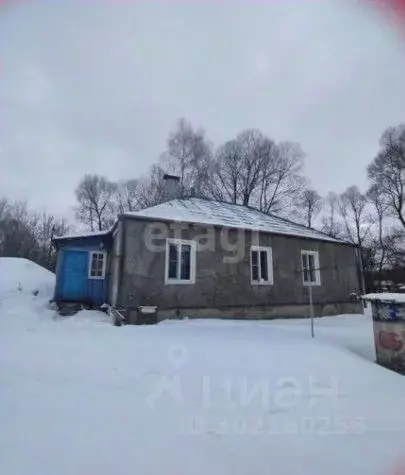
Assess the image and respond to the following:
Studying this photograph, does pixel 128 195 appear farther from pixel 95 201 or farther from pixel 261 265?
pixel 261 265

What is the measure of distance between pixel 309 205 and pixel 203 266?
2036cm

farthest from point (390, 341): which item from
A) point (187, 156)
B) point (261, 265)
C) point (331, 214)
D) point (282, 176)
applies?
point (331, 214)

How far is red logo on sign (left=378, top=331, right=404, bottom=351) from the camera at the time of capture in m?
4.64

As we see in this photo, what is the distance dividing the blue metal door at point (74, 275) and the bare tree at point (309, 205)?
19.7 m

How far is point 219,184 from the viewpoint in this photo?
24172 mm

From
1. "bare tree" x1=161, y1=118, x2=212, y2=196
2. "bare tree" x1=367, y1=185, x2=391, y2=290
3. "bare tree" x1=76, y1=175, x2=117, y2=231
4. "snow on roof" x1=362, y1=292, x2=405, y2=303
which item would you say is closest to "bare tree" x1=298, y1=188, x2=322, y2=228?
"bare tree" x1=367, y1=185, x2=391, y2=290

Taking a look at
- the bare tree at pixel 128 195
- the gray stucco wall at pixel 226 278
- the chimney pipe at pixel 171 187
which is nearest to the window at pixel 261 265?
the gray stucco wall at pixel 226 278

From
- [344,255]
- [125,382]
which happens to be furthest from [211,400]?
[344,255]

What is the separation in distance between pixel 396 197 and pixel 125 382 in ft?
73.1

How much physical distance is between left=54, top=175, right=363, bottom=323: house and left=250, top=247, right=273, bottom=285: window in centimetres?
4

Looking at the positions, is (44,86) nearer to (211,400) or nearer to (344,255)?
(211,400)

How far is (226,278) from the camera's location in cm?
992

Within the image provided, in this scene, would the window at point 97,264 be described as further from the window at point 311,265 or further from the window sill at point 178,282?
the window at point 311,265

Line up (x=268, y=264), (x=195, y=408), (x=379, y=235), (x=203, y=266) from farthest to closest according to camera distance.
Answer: (x=379, y=235) < (x=268, y=264) < (x=203, y=266) < (x=195, y=408)
